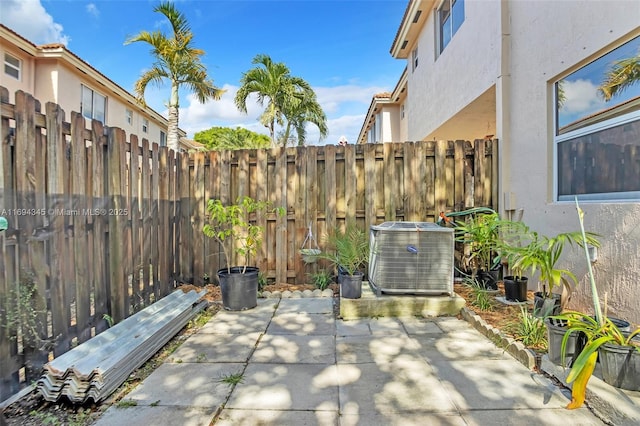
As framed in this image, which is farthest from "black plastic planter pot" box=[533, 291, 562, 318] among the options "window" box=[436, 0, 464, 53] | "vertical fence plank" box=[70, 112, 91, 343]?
"window" box=[436, 0, 464, 53]

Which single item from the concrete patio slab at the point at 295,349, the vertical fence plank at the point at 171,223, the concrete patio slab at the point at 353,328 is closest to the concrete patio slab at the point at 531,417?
the concrete patio slab at the point at 295,349

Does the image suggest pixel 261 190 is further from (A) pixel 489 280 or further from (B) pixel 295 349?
(A) pixel 489 280

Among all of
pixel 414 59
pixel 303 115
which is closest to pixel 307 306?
pixel 414 59

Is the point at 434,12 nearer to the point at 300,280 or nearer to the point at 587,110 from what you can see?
the point at 587,110

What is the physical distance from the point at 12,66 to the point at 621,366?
14.2 metres

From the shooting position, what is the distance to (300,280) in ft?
16.2

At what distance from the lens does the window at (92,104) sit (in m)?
11.7

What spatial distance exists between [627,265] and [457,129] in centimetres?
524

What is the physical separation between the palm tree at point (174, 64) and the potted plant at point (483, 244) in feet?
35.4

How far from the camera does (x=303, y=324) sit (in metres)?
3.53

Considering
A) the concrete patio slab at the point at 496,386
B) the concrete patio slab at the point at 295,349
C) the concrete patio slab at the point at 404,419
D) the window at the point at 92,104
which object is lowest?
the concrete patio slab at the point at 295,349

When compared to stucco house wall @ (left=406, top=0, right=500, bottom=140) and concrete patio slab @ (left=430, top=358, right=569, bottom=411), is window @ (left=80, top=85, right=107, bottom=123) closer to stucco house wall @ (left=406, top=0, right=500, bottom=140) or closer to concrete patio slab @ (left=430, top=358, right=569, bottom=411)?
stucco house wall @ (left=406, top=0, right=500, bottom=140)

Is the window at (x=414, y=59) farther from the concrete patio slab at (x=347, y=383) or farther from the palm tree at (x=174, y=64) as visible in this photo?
the concrete patio slab at (x=347, y=383)

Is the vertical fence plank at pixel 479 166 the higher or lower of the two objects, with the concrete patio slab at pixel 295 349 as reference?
higher
